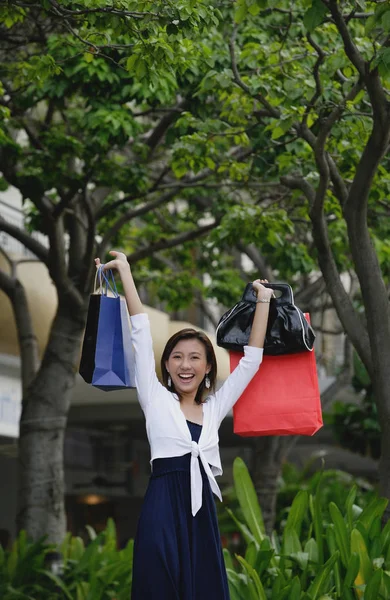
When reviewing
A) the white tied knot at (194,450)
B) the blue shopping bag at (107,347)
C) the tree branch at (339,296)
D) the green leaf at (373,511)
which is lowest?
the green leaf at (373,511)

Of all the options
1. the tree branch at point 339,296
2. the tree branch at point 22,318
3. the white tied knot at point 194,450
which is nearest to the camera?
the white tied knot at point 194,450

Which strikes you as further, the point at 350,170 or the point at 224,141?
the point at 224,141

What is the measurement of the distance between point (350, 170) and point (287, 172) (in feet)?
2.94

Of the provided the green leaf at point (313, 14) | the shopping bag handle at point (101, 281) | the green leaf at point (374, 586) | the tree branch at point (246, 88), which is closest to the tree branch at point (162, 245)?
the tree branch at point (246, 88)

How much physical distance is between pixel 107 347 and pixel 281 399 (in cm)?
86

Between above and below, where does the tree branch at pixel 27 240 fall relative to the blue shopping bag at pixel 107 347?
above

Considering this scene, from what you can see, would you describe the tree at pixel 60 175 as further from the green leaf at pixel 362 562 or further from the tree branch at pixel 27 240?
the green leaf at pixel 362 562

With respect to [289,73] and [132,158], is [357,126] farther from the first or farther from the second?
[132,158]

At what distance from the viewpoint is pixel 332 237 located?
12492 mm

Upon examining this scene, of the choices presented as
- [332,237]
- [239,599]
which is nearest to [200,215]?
[332,237]

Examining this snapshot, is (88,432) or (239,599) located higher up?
(88,432)

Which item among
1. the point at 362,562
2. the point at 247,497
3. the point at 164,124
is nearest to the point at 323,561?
the point at 362,562

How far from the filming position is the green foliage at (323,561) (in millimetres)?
6711

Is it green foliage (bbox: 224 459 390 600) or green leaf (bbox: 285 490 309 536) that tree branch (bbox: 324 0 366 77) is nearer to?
green foliage (bbox: 224 459 390 600)
